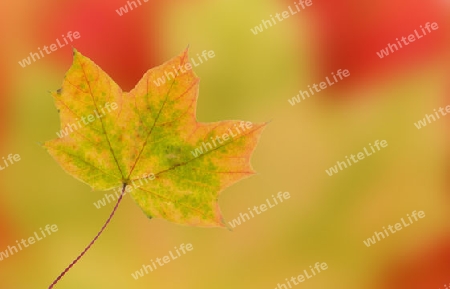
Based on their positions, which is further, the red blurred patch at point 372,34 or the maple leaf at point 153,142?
the red blurred patch at point 372,34

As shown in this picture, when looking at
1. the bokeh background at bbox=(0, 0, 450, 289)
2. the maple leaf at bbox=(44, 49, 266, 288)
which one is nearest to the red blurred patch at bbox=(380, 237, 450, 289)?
the bokeh background at bbox=(0, 0, 450, 289)

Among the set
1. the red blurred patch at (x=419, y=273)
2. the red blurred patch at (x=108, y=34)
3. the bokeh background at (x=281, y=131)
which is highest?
the red blurred patch at (x=108, y=34)

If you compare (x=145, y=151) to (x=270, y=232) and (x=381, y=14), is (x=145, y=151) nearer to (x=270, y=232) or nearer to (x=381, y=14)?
(x=270, y=232)

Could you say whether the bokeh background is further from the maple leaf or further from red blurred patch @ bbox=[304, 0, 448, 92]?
the maple leaf

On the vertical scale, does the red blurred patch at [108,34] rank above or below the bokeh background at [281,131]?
above

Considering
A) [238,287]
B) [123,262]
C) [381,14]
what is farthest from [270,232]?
[381,14]

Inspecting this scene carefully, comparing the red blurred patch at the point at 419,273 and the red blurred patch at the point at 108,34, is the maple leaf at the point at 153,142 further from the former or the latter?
the red blurred patch at the point at 419,273

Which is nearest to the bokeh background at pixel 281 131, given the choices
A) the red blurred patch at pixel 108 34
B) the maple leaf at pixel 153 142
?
the red blurred patch at pixel 108 34

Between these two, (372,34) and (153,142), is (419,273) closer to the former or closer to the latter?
(372,34)
